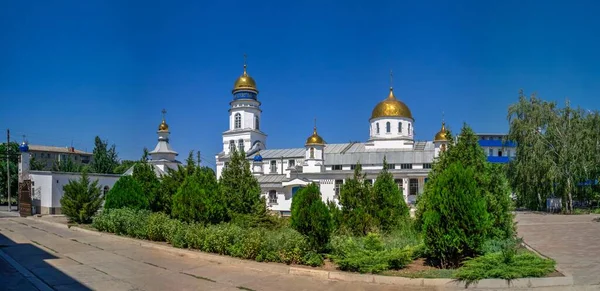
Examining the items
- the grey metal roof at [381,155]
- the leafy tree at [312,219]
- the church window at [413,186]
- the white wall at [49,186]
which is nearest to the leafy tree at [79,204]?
the white wall at [49,186]

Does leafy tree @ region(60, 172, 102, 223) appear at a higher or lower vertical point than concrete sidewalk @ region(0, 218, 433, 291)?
higher

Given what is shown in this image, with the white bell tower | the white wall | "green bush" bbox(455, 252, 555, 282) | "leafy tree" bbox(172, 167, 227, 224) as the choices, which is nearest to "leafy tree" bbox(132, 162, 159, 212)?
"leafy tree" bbox(172, 167, 227, 224)

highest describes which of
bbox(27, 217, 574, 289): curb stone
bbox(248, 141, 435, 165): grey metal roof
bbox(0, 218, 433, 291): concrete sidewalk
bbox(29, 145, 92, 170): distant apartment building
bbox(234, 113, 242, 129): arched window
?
bbox(234, 113, 242, 129): arched window

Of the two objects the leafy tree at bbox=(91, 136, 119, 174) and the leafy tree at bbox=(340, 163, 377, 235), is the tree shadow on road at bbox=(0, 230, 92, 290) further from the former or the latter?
the leafy tree at bbox=(91, 136, 119, 174)

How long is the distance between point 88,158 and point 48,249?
296ft

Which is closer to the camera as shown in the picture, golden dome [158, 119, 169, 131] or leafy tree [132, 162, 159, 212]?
leafy tree [132, 162, 159, 212]

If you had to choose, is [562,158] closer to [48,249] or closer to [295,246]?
[295,246]

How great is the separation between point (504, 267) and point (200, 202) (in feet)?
31.7

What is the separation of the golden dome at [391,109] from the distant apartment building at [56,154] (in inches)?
2396

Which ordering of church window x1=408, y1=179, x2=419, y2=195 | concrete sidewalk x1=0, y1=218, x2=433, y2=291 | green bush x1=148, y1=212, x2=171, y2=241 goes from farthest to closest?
church window x1=408, y1=179, x2=419, y2=195
green bush x1=148, y1=212, x2=171, y2=241
concrete sidewalk x1=0, y1=218, x2=433, y2=291

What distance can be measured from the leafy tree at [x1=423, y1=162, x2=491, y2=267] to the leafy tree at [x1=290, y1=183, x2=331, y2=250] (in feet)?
7.89

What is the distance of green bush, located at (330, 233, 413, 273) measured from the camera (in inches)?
381

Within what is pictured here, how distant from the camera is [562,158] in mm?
31266

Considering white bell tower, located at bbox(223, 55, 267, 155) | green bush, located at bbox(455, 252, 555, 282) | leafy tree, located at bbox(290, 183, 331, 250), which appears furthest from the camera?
white bell tower, located at bbox(223, 55, 267, 155)
